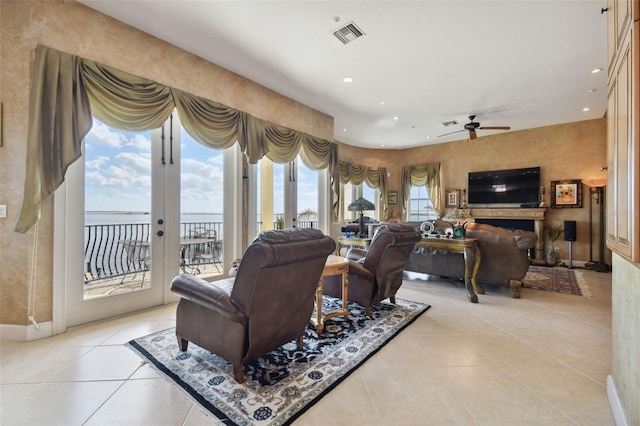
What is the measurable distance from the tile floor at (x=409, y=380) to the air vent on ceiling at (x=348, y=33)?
3215mm

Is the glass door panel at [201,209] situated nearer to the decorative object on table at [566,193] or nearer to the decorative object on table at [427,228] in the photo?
the decorative object on table at [427,228]

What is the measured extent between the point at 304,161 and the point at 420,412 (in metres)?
4.41

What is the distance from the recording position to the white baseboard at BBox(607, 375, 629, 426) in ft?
4.82

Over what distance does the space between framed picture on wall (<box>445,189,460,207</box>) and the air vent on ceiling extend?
236 inches

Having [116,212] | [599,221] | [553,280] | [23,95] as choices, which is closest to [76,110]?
[23,95]

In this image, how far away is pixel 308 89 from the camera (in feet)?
15.0

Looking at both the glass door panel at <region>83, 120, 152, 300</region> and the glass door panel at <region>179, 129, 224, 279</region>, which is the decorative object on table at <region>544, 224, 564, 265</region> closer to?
the glass door panel at <region>179, 129, 224, 279</region>

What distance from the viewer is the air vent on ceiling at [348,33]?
297 cm

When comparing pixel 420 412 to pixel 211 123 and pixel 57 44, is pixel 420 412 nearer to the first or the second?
pixel 211 123

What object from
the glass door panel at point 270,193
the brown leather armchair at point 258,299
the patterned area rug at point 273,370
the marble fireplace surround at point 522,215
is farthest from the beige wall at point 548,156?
the brown leather armchair at point 258,299

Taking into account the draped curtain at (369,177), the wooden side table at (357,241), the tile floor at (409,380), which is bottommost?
the tile floor at (409,380)

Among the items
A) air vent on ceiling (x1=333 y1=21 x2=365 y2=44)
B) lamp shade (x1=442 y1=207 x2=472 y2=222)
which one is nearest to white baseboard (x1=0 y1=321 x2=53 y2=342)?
air vent on ceiling (x1=333 y1=21 x2=365 y2=44)

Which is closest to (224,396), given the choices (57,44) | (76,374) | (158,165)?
(76,374)

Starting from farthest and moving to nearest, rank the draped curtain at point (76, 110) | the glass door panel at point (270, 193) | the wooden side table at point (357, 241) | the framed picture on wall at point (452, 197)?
the framed picture on wall at point (452, 197) < the glass door panel at point (270, 193) < the wooden side table at point (357, 241) < the draped curtain at point (76, 110)
